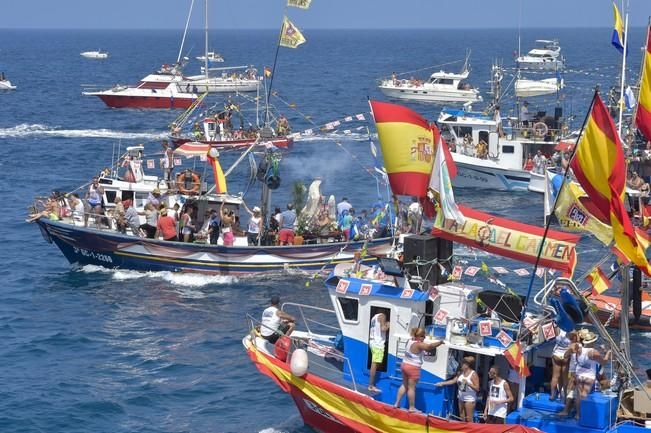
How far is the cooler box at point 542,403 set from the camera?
21.1m

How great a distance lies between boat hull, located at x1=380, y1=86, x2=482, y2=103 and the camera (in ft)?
311

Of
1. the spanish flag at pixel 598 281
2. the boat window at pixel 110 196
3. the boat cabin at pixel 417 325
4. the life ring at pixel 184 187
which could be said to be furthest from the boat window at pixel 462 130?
the spanish flag at pixel 598 281

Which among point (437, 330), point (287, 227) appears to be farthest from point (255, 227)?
point (437, 330)

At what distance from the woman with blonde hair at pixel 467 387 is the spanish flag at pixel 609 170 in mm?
3603

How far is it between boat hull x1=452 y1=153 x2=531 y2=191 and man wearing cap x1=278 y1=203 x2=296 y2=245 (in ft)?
61.2

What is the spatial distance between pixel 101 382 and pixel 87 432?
123 inches

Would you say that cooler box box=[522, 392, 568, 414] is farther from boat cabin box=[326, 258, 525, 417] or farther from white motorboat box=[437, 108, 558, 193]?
white motorboat box=[437, 108, 558, 193]

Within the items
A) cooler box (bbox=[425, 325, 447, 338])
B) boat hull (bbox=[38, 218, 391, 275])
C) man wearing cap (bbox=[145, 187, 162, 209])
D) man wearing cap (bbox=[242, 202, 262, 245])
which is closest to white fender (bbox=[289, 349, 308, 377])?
cooler box (bbox=[425, 325, 447, 338])

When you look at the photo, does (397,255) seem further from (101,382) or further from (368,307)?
(101,382)

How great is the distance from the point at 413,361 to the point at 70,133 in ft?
192

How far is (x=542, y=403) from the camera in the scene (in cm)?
2125

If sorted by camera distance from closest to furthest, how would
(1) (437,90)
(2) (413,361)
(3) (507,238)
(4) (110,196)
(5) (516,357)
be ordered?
(5) (516,357) < (2) (413,361) < (3) (507,238) < (4) (110,196) < (1) (437,90)

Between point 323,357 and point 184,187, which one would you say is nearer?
point 323,357

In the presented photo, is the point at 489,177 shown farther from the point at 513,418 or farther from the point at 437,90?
the point at 437,90
